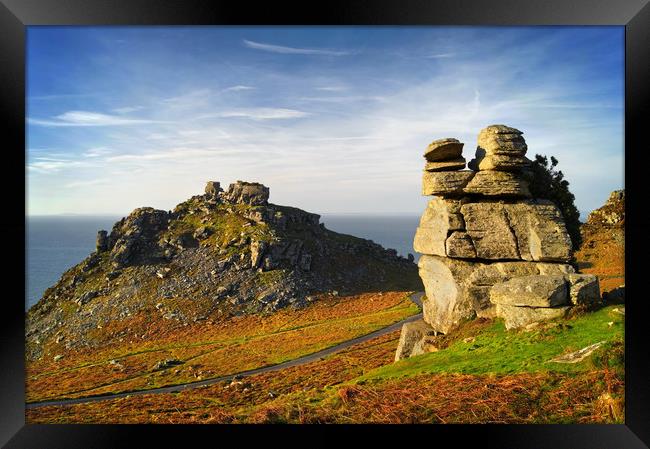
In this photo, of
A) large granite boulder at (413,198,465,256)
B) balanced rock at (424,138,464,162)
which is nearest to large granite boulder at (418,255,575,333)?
large granite boulder at (413,198,465,256)

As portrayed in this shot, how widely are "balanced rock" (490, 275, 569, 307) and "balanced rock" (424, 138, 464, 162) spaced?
8.50m

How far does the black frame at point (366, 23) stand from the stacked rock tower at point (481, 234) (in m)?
5.39

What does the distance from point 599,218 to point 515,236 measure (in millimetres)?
22399

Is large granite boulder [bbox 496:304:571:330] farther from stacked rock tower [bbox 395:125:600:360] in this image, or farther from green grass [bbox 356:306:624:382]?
green grass [bbox 356:306:624:382]

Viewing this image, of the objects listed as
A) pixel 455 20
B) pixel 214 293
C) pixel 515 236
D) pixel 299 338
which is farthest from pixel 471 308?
pixel 214 293

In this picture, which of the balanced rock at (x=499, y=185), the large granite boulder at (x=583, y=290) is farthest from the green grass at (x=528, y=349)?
the balanced rock at (x=499, y=185)

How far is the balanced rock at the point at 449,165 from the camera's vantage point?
22125 mm

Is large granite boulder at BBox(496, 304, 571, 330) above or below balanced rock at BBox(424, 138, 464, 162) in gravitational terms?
below

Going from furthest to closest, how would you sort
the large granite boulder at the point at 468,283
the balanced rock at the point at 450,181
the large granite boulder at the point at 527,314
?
the balanced rock at the point at 450,181 → the large granite boulder at the point at 468,283 → the large granite boulder at the point at 527,314

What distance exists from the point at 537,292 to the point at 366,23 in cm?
1263

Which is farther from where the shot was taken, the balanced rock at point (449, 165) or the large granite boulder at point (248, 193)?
the large granite boulder at point (248, 193)

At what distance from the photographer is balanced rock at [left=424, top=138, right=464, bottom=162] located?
856 inches

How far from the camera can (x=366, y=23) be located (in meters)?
11.9

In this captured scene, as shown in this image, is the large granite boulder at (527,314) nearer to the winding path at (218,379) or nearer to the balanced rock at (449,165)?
the balanced rock at (449,165)
